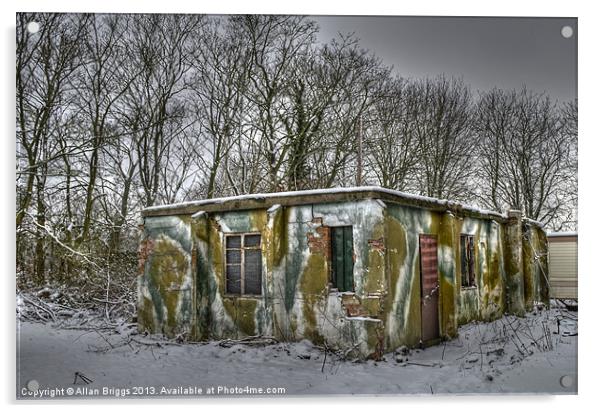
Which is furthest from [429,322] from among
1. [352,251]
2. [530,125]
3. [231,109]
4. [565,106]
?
[231,109]

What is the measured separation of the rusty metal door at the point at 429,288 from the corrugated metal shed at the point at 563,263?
6.14ft

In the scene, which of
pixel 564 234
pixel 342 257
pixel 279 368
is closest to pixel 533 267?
pixel 564 234

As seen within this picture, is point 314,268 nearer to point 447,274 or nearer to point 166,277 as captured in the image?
point 447,274

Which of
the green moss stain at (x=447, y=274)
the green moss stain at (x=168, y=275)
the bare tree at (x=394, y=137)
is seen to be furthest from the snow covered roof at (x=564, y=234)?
the green moss stain at (x=168, y=275)

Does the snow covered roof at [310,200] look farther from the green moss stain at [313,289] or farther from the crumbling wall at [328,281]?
the green moss stain at [313,289]

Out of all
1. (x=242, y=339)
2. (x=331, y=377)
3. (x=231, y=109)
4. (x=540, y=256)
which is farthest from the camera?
(x=540, y=256)

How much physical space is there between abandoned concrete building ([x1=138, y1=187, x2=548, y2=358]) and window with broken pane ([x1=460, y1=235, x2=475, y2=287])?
0.03m

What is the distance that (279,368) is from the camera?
7352 mm

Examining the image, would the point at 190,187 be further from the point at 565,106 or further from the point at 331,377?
the point at 565,106

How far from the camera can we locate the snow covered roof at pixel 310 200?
810cm

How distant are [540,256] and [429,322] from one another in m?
4.19

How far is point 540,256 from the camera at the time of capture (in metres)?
12.0

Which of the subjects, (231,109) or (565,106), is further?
(231,109)

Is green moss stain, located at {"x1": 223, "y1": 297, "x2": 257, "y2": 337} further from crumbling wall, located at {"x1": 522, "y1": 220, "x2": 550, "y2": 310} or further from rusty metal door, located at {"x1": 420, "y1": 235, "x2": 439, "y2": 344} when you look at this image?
crumbling wall, located at {"x1": 522, "y1": 220, "x2": 550, "y2": 310}
